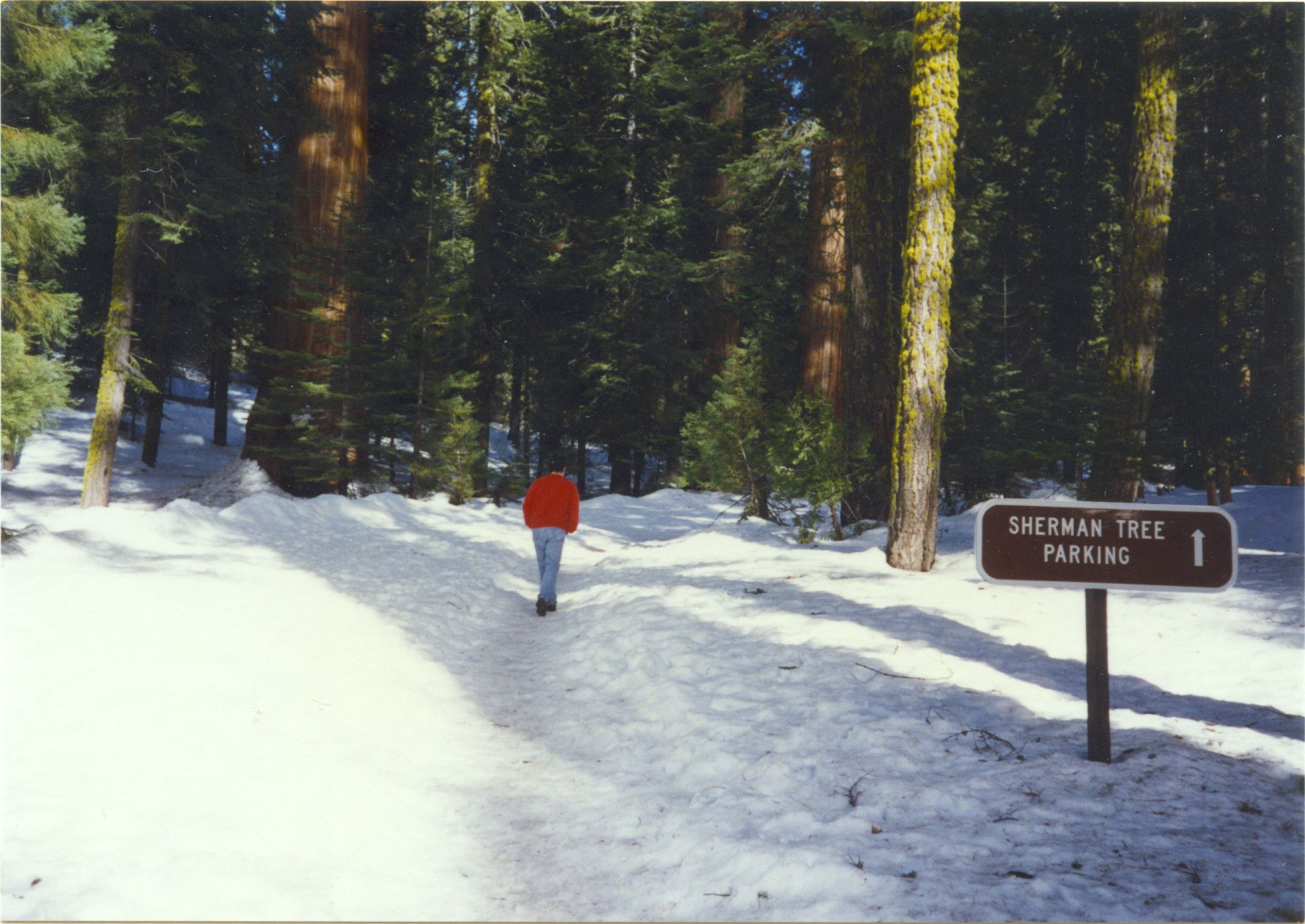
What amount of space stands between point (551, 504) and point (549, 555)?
62 cm

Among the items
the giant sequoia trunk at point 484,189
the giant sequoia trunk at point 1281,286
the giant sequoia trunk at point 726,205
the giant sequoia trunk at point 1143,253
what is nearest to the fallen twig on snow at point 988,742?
the giant sequoia trunk at point 1143,253

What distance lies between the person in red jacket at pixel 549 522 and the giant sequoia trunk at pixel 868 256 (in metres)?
5.68

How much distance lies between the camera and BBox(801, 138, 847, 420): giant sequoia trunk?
49.2 ft

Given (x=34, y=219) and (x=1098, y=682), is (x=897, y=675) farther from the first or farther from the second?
(x=34, y=219)

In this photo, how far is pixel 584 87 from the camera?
76.5 ft

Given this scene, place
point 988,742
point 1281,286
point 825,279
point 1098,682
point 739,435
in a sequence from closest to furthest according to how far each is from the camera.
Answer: point 1098,682, point 988,742, point 739,435, point 825,279, point 1281,286

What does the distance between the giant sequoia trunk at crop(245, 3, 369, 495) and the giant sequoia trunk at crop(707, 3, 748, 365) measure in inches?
347

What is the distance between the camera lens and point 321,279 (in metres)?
15.3

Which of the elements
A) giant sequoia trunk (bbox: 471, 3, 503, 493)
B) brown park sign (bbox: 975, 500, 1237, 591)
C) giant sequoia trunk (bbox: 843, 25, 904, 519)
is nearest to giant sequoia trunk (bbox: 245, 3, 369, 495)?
giant sequoia trunk (bbox: 471, 3, 503, 493)

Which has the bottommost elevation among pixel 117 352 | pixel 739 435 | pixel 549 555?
pixel 549 555

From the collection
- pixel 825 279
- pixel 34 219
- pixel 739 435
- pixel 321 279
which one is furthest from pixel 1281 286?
pixel 34 219

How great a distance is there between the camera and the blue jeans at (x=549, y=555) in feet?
30.0

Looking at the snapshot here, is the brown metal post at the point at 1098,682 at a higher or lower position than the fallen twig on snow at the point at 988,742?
higher

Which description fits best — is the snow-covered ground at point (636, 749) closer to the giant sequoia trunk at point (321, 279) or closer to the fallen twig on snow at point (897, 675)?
the fallen twig on snow at point (897, 675)
